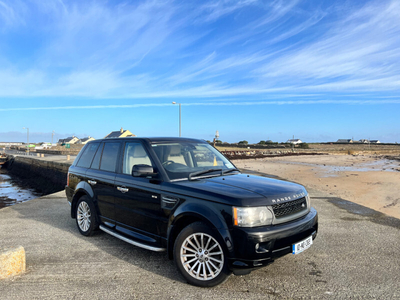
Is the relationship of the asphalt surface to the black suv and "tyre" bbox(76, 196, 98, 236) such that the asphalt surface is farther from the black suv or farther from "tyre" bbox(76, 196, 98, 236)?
the black suv

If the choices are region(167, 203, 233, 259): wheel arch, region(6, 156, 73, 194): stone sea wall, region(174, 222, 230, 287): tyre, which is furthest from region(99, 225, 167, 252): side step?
region(6, 156, 73, 194): stone sea wall

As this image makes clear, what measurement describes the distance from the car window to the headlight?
1.69m

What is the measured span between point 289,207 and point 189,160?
1.71 meters

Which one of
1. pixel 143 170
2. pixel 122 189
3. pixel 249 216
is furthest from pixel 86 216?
pixel 249 216

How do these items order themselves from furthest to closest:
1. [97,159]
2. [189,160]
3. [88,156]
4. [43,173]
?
[43,173]
[88,156]
[97,159]
[189,160]

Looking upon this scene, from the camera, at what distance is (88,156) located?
5.75 metres

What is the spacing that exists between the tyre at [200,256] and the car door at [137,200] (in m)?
0.49

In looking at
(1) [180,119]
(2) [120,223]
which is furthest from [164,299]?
(1) [180,119]

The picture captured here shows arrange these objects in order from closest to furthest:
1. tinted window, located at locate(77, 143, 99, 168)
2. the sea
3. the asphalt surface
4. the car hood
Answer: the car hood < the asphalt surface < tinted window, located at locate(77, 143, 99, 168) < the sea

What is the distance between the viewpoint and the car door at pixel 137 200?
4.01 meters

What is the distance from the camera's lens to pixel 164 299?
10.8ft

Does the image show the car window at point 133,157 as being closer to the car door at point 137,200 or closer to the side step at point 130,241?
the car door at point 137,200

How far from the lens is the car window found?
14.6 ft

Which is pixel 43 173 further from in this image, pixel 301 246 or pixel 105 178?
pixel 301 246
